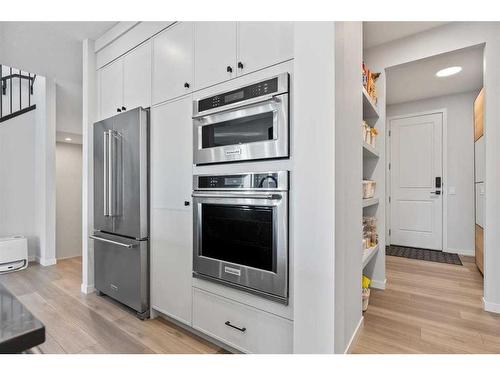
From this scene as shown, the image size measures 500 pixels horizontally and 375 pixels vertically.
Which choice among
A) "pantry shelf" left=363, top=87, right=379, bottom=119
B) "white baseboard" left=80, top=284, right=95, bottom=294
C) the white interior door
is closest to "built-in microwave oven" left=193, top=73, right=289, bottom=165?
"pantry shelf" left=363, top=87, right=379, bottom=119

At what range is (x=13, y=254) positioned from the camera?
11.0 feet

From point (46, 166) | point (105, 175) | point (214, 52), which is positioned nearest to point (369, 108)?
point (214, 52)

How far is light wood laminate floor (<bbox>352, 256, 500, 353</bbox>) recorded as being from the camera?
1.66 m

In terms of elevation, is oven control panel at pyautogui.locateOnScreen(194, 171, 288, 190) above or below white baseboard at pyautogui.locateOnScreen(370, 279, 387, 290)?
above

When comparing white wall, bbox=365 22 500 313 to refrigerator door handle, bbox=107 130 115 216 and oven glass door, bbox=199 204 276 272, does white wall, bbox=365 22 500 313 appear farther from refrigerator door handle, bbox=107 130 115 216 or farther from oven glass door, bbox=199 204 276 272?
refrigerator door handle, bbox=107 130 115 216

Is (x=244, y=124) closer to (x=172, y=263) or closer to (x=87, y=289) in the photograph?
(x=172, y=263)

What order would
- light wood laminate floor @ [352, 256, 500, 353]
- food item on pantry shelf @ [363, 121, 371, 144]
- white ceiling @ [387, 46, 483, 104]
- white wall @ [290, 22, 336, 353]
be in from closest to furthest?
white wall @ [290, 22, 336, 353], light wood laminate floor @ [352, 256, 500, 353], food item on pantry shelf @ [363, 121, 371, 144], white ceiling @ [387, 46, 483, 104]

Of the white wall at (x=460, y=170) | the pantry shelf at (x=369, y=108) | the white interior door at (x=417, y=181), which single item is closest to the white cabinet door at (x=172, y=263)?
the pantry shelf at (x=369, y=108)

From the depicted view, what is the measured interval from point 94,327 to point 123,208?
897mm

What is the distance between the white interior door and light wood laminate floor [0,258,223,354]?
3871 millimetres
